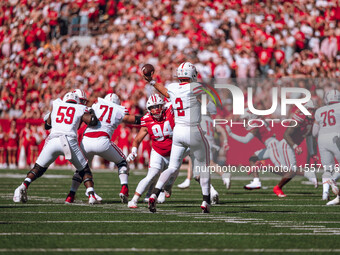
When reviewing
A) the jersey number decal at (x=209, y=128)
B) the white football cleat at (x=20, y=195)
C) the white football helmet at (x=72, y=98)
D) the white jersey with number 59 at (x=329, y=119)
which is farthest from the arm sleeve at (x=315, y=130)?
the white football cleat at (x=20, y=195)

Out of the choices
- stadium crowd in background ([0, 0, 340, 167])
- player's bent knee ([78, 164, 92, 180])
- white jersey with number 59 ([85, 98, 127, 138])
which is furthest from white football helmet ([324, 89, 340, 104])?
stadium crowd in background ([0, 0, 340, 167])

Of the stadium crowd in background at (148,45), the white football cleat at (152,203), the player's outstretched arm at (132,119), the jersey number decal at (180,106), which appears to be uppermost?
the stadium crowd in background at (148,45)

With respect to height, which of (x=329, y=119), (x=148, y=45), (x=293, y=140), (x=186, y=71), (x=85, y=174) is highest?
Result: (x=148, y=45)

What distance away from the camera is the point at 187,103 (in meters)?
9.52

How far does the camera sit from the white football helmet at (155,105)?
35.4 feet

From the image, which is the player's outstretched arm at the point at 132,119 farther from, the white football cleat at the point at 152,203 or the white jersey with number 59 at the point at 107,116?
the white football cleat at the point at 152,203

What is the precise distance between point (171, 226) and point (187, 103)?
6.53 feet

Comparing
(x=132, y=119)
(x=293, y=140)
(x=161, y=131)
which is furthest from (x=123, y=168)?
(x=293, y=140)

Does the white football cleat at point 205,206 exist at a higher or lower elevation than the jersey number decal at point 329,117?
lower

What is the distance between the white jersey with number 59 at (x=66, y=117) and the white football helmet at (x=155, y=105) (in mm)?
905

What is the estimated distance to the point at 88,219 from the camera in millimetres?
8594

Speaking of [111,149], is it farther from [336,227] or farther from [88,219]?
[336,227]

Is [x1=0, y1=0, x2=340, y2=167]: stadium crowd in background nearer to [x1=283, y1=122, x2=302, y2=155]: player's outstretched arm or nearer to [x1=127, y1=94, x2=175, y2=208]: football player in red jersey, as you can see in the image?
[x1=283, y1=122, x2=302, y2=155]: player's outstretched arm

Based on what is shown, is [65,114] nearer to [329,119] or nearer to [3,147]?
[329,119]
